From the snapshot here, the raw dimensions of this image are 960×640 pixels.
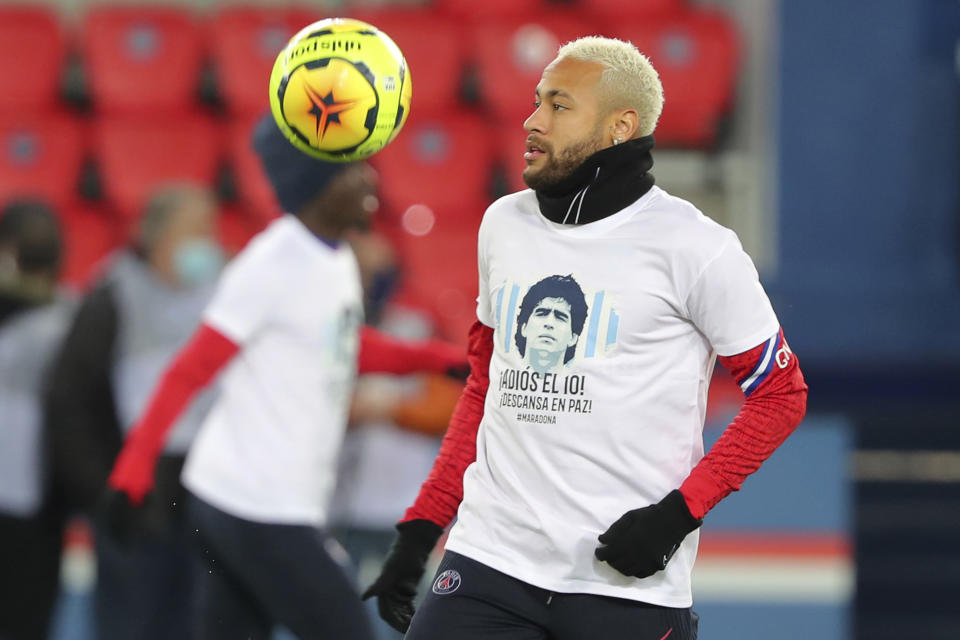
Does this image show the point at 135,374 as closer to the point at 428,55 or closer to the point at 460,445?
the point at 460,445

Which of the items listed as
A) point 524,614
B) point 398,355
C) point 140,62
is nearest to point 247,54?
point 140,62

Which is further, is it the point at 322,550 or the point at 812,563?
the point at 812,563

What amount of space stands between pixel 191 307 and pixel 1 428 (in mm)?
807

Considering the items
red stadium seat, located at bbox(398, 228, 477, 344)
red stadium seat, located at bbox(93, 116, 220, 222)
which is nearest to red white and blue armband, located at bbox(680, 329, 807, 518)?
red stadium seat, located at bbox(398, 228, 477, 344)

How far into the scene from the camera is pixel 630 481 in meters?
2.62

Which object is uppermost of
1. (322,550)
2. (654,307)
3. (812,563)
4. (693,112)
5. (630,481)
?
(693,112)

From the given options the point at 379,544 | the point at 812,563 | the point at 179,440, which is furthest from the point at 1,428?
the point at 812,563

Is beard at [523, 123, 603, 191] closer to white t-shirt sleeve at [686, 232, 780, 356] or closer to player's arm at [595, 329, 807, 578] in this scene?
white t-shirt sleeve at [686, 232, 780, 356]

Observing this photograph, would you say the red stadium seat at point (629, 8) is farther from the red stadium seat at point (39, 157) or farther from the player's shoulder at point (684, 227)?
the player's shoulder at point (684, 227)

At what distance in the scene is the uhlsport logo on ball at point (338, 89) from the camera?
296cm

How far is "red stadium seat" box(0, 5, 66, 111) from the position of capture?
8.09 metres

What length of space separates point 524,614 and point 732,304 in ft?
2.23

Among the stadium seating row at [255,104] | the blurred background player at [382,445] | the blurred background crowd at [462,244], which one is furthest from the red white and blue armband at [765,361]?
the stadium seating row at [255,104]

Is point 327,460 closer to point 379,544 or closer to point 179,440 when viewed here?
point 179,440
